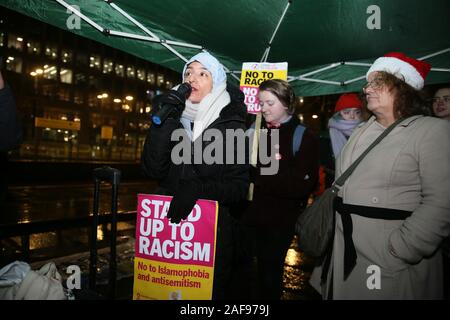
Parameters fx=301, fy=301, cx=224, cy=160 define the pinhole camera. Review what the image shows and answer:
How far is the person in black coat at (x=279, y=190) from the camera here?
2.92 m

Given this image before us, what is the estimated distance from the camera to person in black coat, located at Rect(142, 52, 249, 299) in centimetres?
222

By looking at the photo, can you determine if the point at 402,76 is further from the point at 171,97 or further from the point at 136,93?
the point at 136,93

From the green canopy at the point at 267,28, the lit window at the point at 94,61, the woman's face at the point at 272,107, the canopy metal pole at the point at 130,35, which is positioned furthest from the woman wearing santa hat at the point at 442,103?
the lit window at the point at 94,61

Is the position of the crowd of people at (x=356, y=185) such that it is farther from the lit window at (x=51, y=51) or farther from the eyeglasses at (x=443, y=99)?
the lit window at (x=51, y=51)

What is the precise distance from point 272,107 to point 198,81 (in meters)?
0.85

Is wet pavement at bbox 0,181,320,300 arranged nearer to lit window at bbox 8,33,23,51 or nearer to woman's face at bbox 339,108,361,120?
woman's face at bbox 339,108,361,120

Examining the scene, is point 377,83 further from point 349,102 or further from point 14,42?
point 14,42

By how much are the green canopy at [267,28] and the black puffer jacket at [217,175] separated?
196 centimetres

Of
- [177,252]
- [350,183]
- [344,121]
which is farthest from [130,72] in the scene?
[350,183]

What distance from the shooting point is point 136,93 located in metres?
55.4

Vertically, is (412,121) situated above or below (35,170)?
above

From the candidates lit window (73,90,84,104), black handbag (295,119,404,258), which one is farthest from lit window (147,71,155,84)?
black handbag (295,119,404,258)

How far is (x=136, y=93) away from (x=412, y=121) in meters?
57.4
